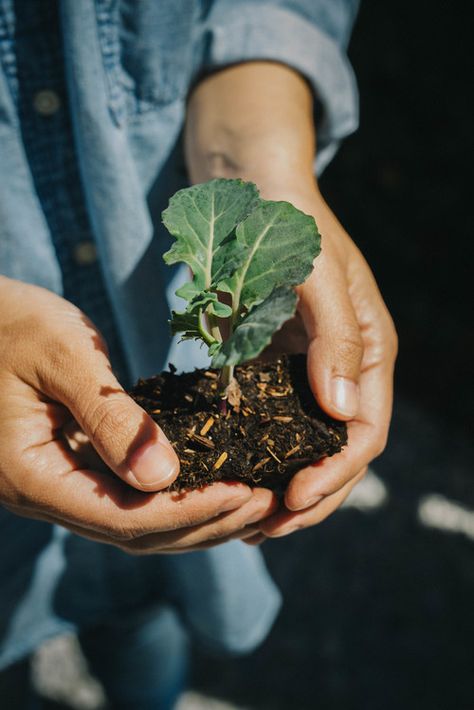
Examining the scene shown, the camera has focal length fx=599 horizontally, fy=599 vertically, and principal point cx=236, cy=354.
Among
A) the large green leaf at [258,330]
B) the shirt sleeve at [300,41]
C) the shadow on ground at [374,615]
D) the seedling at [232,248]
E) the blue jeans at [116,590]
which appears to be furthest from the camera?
the shadow on ground at [374,615]

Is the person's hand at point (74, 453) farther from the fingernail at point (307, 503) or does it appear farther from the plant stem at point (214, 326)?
the plant stem at point (214, 326)

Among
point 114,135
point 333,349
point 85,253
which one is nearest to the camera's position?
point 333,349

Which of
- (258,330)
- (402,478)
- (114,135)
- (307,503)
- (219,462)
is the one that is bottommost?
(402,478)

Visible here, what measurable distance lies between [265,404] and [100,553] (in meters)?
1.24

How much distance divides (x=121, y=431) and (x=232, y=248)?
17.8 inches

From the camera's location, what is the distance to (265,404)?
1475 mm

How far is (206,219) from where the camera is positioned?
1.31 meters

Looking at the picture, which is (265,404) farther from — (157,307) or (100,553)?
(100,553)

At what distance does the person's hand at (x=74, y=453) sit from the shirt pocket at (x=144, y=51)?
0.71m

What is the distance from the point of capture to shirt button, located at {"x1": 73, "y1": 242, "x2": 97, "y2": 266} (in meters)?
1.93

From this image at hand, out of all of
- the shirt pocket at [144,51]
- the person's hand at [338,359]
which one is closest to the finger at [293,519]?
the person's hand at [338,359]

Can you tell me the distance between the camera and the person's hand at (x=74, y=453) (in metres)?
1.27

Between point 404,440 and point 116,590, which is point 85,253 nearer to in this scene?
point 116,590

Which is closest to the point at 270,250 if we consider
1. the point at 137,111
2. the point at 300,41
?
the point at 137,111
